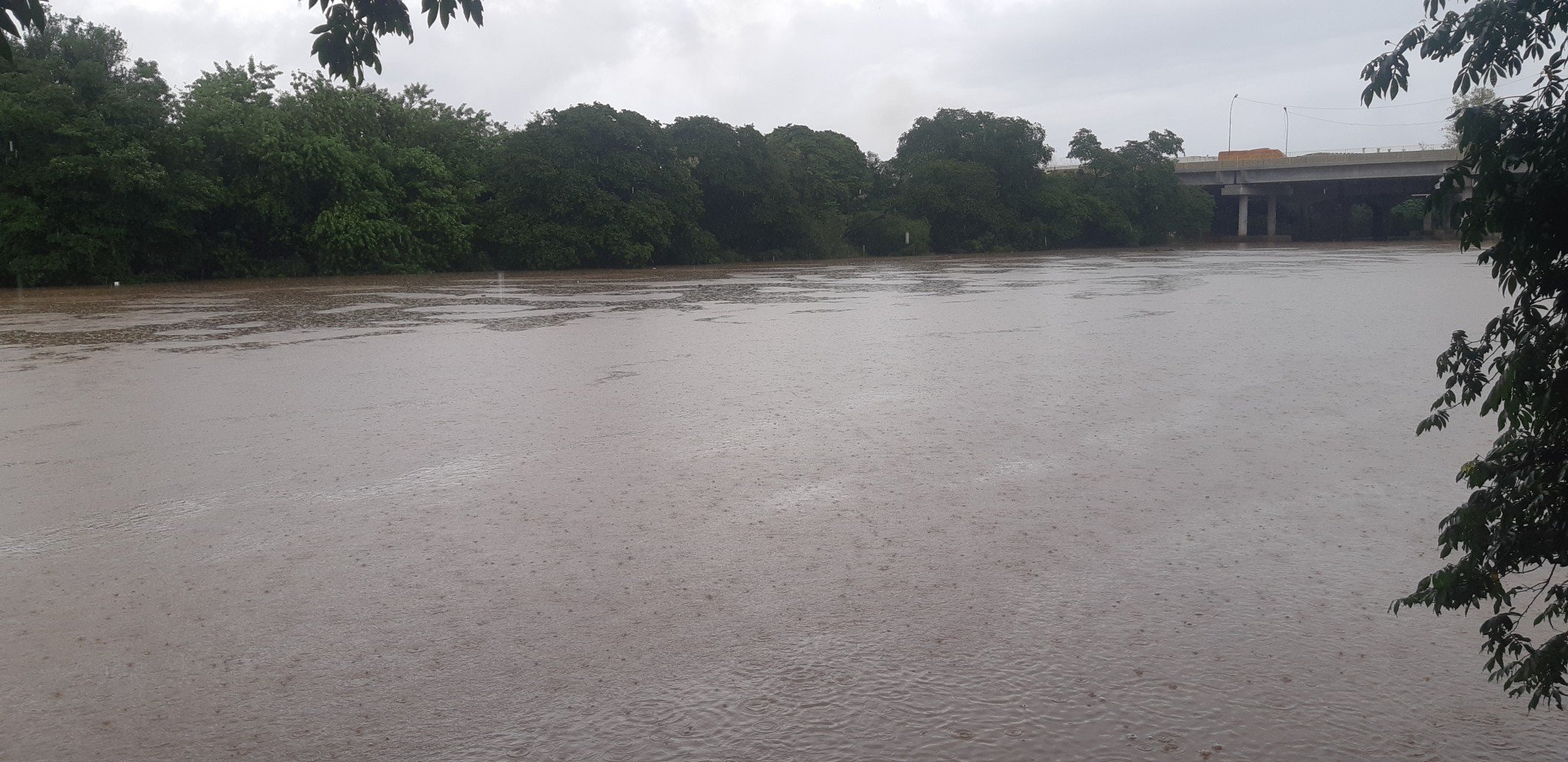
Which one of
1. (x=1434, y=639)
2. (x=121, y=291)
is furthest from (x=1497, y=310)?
(x=121, y=291)

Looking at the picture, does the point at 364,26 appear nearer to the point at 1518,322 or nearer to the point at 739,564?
the point at 739,564

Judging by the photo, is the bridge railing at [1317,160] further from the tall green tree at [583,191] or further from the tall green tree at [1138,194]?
the tall green tree at [583,191]

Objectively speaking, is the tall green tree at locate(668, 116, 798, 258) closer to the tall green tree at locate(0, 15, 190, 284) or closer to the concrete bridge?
the tall green tree at locate(0, 15, 190, 284)

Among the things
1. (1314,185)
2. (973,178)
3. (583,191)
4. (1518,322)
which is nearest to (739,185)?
(583,191)

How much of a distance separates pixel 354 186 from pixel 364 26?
135 ft

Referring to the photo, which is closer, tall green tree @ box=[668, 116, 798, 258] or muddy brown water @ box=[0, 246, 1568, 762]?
muddy brown water @ box=[0, 246, 1568, 762]

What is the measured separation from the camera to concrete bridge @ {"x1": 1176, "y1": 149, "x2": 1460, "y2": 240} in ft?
257

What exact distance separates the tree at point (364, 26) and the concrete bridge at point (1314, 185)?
72.8 meters

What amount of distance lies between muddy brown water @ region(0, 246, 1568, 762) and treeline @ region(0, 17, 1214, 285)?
29.0 meters

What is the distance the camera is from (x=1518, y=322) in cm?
289

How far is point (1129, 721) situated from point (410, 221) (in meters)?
46.0

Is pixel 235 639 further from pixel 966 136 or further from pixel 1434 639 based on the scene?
pixel 966 136

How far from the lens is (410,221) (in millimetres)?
46094

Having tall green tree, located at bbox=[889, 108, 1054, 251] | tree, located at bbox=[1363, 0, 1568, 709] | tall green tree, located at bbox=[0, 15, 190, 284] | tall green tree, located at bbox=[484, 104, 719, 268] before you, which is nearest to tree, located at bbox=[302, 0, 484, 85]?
tree, located at bbox=[1363, 0, 1568, 709]
